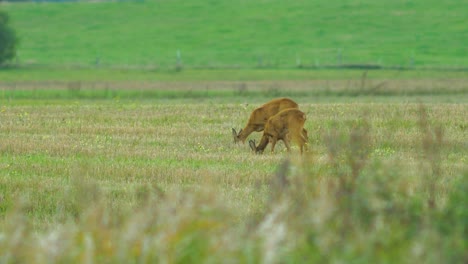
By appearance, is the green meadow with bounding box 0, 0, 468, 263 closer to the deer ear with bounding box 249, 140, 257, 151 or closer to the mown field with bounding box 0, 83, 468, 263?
the mown field with bounding box 0, 83, 468, 263

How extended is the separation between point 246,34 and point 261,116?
Answer: 169ft

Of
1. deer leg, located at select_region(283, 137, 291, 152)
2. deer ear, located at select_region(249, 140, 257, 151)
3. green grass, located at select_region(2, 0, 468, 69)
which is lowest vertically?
green grass, located at select_region(2, 0, 468, 69)

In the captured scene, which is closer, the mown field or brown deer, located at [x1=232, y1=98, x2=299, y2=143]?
the mown field

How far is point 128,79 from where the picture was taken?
152ft

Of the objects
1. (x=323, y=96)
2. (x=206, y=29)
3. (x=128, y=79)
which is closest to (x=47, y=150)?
(x=323, y=96)

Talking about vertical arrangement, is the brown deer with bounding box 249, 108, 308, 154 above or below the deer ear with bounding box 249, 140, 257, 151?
above

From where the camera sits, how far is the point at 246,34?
70688 millimetres

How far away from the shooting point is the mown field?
698cm

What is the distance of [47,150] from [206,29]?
186 ft

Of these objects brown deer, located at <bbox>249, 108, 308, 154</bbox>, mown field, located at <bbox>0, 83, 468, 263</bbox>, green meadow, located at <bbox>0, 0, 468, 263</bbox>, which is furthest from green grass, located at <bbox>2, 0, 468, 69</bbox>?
brown deer, located at <bbox>249, 108, 308, 154</bbox>

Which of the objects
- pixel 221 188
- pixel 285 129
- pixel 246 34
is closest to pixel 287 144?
pixel 285 129

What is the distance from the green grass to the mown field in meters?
32.4

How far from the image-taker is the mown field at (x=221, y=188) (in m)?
6.98

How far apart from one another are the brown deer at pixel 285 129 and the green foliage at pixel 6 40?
36905 mm
